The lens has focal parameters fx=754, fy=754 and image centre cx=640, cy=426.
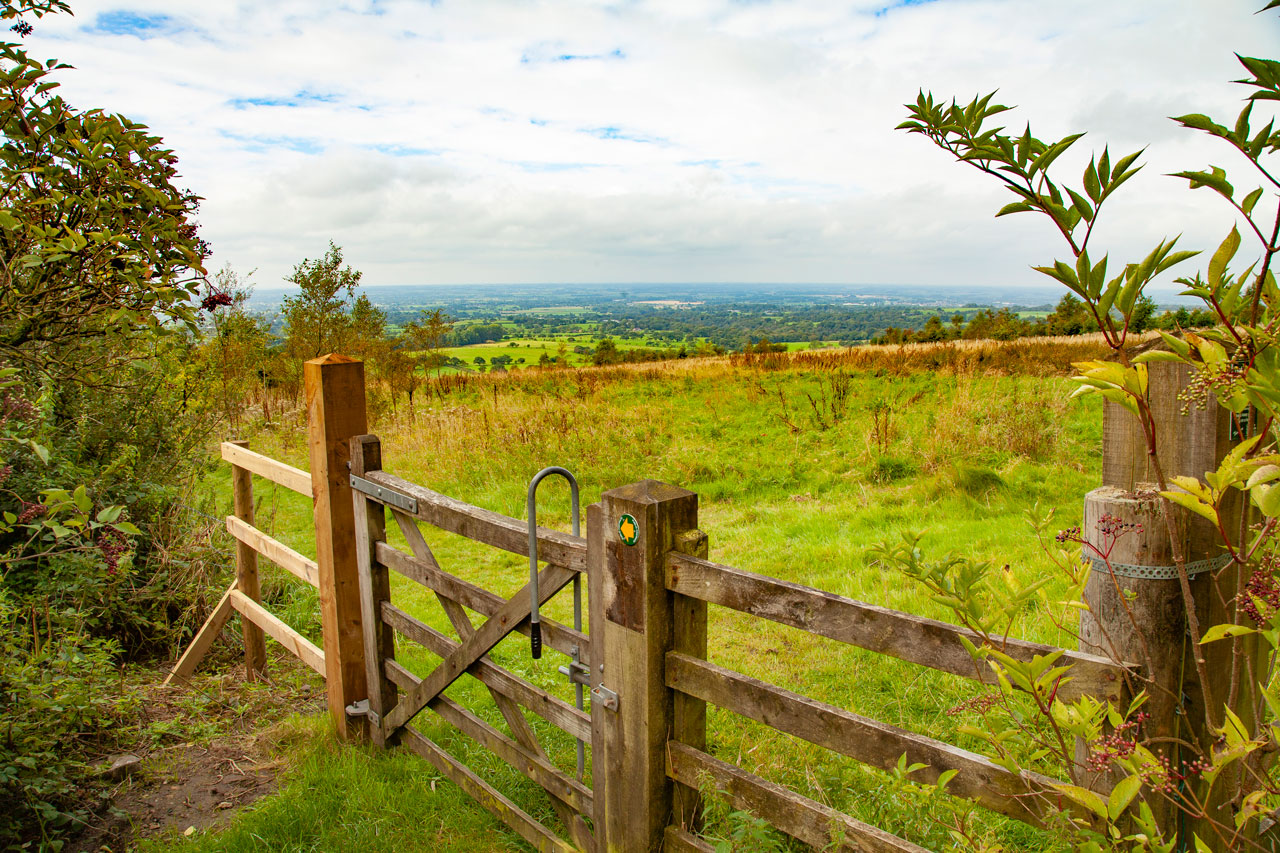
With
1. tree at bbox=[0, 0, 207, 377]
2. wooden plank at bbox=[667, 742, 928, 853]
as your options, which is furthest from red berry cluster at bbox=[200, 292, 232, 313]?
wooden plank at bbox=[667, 742, 928, 853]

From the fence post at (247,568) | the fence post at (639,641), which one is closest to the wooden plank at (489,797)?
the fence post at (639,641)

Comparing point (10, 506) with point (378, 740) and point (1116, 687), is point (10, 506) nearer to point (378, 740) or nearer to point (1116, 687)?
point (378, 740)

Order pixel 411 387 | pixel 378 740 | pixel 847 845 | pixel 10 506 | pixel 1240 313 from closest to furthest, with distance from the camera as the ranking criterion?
pixel 1240 313
pixel 847 845
pixel 378 740
pixel 10 506
pixel 411 387

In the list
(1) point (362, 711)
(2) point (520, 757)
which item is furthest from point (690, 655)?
(1) point (362, 711)

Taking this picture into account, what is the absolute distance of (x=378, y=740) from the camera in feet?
12.4

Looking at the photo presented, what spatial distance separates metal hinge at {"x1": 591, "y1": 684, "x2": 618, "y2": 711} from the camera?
8.08 feet

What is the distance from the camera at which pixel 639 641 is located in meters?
2.35

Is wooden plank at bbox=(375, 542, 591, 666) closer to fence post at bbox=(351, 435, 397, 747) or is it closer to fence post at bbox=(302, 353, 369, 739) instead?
fence post at bbox=(351, 435, 397, 747)

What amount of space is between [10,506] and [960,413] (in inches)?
350

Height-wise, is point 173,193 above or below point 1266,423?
above

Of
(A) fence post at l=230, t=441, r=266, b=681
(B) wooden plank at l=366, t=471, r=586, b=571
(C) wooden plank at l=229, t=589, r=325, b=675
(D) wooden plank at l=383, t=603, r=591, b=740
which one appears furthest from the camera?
(A) fence post at l=230, t=441, r=266, b=681

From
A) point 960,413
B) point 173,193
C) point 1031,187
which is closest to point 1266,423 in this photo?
point 1031,187

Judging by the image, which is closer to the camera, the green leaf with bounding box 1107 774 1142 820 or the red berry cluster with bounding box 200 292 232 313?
the green leaf with bounding box 1107 774 1142 820

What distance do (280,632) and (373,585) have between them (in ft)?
3.74
